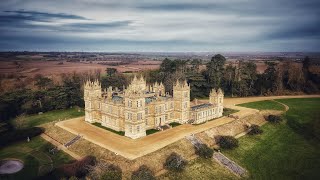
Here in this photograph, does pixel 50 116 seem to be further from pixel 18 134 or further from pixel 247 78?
pixel 247 78

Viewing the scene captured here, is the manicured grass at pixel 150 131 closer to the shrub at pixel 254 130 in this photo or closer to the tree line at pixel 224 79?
the shrub at pixel 254 130

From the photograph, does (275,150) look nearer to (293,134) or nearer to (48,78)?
(293,134)

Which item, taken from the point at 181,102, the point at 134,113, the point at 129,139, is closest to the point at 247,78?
the point at 181,102

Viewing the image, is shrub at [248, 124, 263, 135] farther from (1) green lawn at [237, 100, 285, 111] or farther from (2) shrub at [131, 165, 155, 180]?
(2) shrub at [131, 165, 155, 180]

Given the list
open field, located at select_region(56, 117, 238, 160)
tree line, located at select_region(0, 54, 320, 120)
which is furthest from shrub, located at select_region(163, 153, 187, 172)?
tree line, located at select_region(0, 54, 320, 120)

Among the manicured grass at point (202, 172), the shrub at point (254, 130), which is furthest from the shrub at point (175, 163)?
the shrub at point (254, 130)

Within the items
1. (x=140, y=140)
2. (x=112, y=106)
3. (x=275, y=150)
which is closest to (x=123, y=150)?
(x=140, y=140)

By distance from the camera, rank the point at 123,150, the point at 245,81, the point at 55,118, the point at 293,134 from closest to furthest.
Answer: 1. the point at 123,150
2. the point at 293,134
3. the point at 55,118
4. the point at 245,81

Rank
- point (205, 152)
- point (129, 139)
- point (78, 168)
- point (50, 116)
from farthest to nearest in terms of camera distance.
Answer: point (50, 116) → point (129, 139) → point (205, 152) → point (78, 168)
